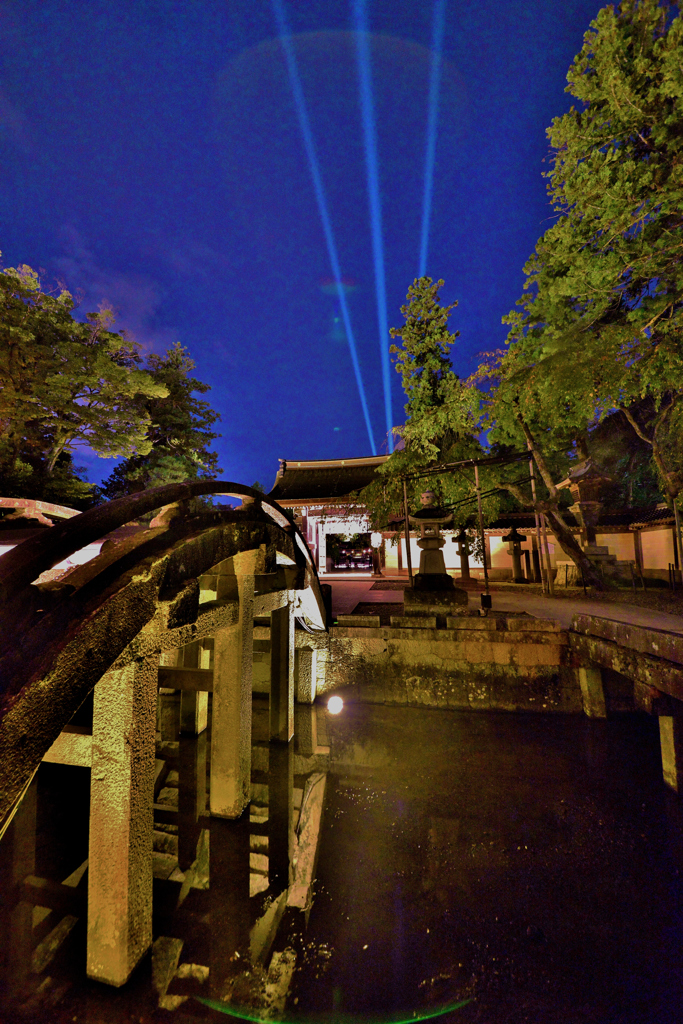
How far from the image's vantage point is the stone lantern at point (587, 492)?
14214mm

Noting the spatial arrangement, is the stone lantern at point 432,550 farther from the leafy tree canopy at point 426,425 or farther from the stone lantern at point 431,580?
the leafy tree canopy at point 426,425

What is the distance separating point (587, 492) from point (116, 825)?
16.4 metres

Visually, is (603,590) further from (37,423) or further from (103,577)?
(37,423)

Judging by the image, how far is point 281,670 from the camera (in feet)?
23.7

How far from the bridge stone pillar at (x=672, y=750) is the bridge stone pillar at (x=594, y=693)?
4.02 ft

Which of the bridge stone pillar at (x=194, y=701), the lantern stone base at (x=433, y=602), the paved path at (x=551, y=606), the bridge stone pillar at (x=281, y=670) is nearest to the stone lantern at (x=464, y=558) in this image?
the paved path at (x=551, y=606)

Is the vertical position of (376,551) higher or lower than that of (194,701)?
higher

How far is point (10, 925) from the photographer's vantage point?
155 inches

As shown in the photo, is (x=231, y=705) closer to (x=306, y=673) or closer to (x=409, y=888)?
(x=409, y=888)

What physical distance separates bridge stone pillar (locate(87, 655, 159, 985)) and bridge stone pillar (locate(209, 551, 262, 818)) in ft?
7.08

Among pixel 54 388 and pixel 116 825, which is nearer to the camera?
pixel 116 825

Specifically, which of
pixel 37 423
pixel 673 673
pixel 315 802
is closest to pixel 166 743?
pixel 315 802

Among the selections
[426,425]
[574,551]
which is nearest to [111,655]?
[426,425]

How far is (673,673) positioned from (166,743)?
923 centimetres
